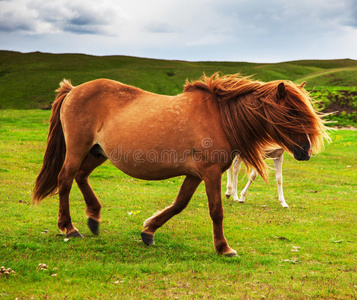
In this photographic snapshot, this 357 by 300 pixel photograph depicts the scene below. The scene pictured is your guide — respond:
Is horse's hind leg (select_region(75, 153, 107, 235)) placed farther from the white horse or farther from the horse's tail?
the white horse

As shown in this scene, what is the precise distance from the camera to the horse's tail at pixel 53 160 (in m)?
7.30

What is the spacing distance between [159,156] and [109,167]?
11793 millimetres

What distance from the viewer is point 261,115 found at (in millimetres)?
6043

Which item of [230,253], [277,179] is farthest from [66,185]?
[277,179]

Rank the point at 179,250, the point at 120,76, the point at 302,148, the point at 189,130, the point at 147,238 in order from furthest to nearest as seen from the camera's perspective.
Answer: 1. the point at 120,76
2. the point at 147,238
3. the point at 179,250
4. the point at 189,130
5. the point at 302,148

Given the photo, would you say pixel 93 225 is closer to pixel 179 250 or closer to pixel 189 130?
pixel 179 250

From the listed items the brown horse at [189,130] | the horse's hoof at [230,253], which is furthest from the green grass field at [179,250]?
the brown horse at [189,130]

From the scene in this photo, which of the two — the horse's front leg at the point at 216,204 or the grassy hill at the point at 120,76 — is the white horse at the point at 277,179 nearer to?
the horse's front leg at the point at 216,204

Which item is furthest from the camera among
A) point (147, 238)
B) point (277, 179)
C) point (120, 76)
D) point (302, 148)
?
point (120, 76)

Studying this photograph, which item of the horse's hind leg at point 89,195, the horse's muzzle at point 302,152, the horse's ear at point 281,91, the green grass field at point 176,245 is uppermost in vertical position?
the horse's ear at point 281,91

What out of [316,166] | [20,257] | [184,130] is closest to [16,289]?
[20,257]

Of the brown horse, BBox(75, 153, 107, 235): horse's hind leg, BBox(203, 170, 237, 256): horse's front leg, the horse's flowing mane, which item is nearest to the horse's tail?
the brown horse

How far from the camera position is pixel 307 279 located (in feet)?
17.4

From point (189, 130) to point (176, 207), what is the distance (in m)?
1.41
